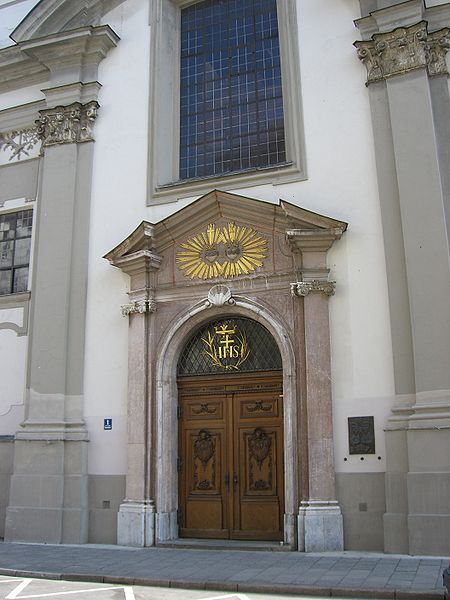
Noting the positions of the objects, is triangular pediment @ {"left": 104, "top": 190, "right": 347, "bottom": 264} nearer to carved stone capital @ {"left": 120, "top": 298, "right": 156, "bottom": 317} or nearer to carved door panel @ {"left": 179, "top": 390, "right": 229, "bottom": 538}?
carved stone capital @ {"left": 120, "top": 298, "right": 156, "bottom": 317}

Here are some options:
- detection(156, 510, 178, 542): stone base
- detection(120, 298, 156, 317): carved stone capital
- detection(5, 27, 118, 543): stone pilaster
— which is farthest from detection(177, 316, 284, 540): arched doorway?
detection(5, 27, 118, 543): stone pilaster

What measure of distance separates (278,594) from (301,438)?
3170 mm

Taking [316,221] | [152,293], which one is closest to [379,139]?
[316,221]

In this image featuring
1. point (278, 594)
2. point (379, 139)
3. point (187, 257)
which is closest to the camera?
point (278, 594)

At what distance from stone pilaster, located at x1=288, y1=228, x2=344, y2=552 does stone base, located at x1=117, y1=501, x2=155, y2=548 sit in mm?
2450

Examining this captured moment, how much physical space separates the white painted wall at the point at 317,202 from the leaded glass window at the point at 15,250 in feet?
5.32

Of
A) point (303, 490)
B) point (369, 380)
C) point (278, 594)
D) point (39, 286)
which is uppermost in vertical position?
point (39, 286)

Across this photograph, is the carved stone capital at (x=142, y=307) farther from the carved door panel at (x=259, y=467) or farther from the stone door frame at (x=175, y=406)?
the carved door panel at (x=259, y=467)

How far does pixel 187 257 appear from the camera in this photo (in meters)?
11.9

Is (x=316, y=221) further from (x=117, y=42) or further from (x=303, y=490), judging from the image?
(x=117, y=42)

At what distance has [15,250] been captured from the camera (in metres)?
13.7

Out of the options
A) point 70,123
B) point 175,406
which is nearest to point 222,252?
point 175,406

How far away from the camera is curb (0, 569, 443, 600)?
709cm

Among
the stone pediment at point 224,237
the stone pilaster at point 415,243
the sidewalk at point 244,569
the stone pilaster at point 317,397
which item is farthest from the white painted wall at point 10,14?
the sidewalk at point 244,569
